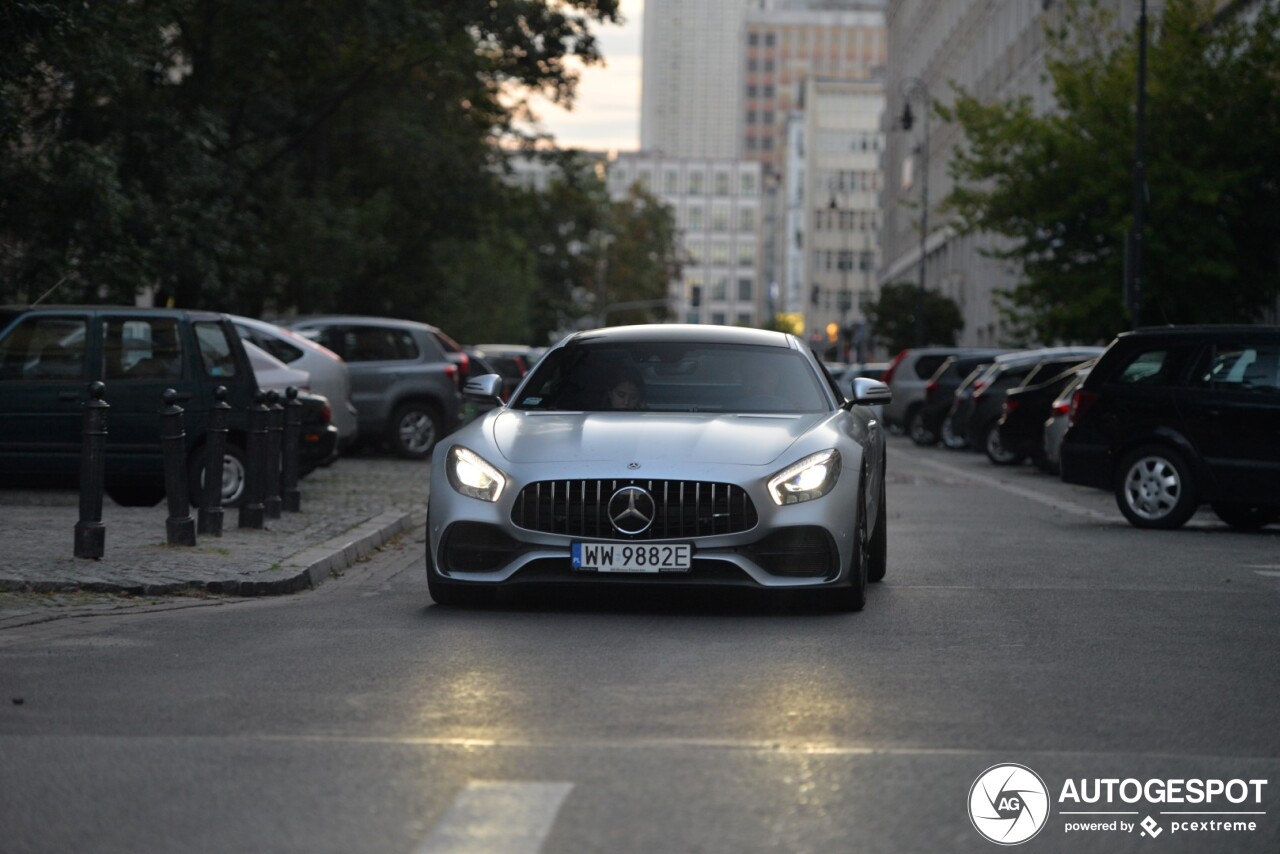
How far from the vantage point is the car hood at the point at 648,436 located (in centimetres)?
1018

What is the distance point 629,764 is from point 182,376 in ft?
36.8

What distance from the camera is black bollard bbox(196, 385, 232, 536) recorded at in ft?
44.8

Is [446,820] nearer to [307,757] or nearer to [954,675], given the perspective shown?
[307,757]

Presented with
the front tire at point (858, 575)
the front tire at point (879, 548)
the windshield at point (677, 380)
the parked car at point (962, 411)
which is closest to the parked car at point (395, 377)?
the parked car at point (962, 411)

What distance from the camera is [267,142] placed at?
38.7 m

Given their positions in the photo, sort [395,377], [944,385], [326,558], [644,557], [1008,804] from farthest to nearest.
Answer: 1. [944,385]
2. [395,377]
3. [326,558]
4. [644,557]
5. [1008,804]

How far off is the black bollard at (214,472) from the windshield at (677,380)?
2.94 m

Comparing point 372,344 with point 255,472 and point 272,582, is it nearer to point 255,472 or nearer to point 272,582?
point 255,472

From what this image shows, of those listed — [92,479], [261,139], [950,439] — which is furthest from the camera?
[950,439]

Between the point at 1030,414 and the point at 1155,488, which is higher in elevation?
the point at 1030,414

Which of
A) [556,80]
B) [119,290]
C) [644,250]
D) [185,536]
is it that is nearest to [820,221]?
[644,250]

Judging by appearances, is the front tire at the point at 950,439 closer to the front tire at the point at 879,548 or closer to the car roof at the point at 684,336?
the front tire at the point at 879,548

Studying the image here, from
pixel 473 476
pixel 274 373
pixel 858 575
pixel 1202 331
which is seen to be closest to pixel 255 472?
pixel 473 476

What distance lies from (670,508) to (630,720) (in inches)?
117
